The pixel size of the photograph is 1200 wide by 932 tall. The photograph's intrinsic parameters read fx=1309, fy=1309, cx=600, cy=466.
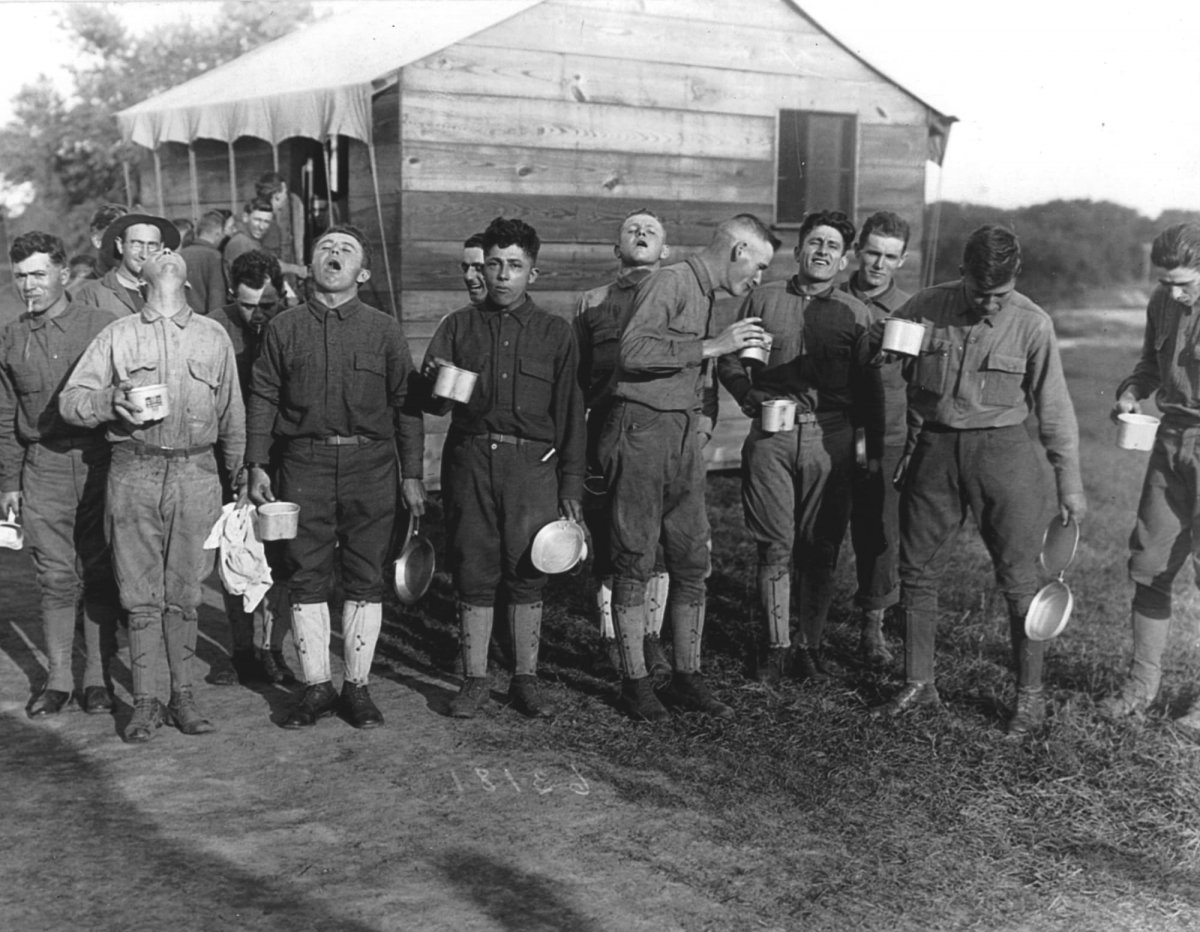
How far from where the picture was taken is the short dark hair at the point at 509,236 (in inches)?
219

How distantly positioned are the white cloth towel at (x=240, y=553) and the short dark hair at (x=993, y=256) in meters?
3.20

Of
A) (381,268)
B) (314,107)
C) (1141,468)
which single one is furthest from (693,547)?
(1141,468)

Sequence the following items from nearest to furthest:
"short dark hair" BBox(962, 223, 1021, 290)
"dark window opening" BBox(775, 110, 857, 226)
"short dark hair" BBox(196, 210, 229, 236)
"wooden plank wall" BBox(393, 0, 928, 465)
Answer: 1. "short dark hair" BBox(962, 223, 1021, 290)
2. "wooden plank wall" BBox(393, 0, 928, 465)
3. "short dark hair" BBox(196, 210, 229, 236)
4. "dark window opening" BBox(775, 110, 857, 226)

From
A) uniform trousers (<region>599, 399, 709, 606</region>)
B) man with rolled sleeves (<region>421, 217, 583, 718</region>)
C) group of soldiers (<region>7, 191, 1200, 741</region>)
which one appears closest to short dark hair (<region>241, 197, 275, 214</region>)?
group of soldiers (<region>7, 191, 1200, 741</region>)

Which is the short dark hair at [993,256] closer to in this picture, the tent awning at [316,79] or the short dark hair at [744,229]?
the short dark hair at [744,229]

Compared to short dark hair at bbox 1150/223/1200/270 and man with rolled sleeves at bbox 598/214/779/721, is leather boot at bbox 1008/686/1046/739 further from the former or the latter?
short dark hair at bbox 1150/223/1200/270

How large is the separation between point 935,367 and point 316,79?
5.98m

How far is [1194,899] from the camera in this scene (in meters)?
4.11

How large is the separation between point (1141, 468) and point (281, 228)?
30.8 feet

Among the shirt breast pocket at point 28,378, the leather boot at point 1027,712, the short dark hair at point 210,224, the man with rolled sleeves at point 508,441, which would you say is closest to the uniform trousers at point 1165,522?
the leather boot at point 1027,712

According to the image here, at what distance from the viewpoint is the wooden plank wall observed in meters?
8.86

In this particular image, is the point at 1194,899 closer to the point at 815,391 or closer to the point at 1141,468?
the point at 815,391

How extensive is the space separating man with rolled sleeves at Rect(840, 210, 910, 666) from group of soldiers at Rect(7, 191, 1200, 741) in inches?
24.5

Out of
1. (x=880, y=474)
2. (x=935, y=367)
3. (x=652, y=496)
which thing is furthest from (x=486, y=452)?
(x=880, y=474)
